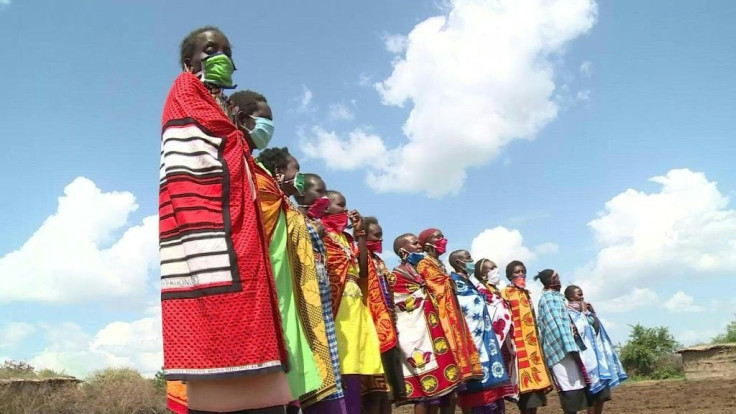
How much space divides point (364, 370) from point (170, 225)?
2396 millimetres

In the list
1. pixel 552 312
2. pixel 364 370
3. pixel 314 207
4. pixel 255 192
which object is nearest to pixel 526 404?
pixel 552 312

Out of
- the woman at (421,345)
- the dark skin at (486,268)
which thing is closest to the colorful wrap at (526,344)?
the dark skin at (486,268)

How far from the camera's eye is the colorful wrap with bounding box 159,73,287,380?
244 centimetres

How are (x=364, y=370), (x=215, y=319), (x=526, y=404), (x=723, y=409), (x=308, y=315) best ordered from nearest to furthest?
(x=215, y=319) < (x=308, y=315) < (x=364, y=370) < (x=526, y=404) < (x=723, y=409)

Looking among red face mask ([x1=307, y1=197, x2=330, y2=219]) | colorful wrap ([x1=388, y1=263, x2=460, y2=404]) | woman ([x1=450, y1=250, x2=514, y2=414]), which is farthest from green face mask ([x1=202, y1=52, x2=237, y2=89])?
woman ([x1=450, y1=250, x2=514, y2=414])

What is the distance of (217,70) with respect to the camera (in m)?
3.15

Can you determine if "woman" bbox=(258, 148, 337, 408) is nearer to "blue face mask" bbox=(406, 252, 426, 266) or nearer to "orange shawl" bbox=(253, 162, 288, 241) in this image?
"orange shawl" bbox=(253, 162, 288, 241)

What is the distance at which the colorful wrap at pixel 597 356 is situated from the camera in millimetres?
8508

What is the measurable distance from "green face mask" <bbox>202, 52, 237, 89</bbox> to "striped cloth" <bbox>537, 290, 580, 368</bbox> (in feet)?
21.4

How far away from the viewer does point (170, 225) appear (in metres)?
2.69

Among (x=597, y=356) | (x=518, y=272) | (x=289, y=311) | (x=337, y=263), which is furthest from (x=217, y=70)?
(x=597, y=356)

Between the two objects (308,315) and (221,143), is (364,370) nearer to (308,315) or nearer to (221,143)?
(308,315)

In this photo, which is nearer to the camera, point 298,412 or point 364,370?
point 298,412

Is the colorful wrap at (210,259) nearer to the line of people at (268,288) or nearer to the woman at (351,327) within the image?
the line of people at (268,288)
